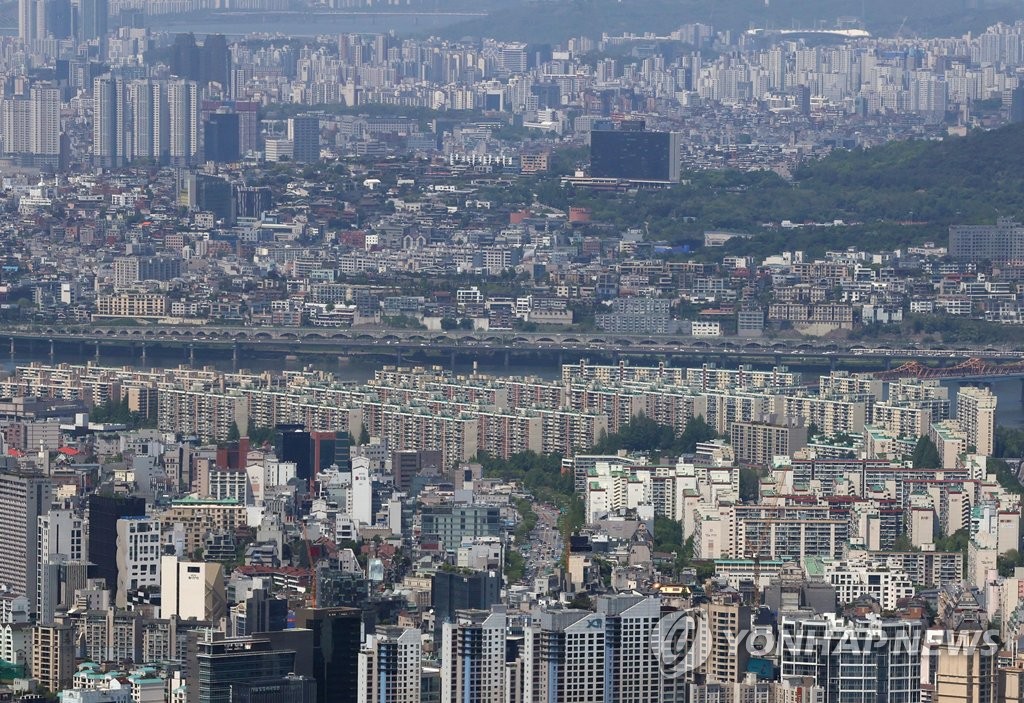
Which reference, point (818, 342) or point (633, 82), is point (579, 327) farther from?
point (633, 82)

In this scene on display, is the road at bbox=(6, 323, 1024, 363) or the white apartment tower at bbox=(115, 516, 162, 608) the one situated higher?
the white apartment tower at bbox=(115, 516, 162, 608)

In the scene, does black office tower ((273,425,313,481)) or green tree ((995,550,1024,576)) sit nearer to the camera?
green tree ((995,550,1024,576))

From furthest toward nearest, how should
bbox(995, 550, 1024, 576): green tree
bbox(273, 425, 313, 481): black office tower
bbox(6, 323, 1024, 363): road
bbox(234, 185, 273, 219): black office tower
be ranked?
1. bbox(234, 185, 273, 219): black office tower
2. bbox(6, 323, 1024, 363): road
3. bbox(273, 425, 313, 481): black office tower
4. bbox(995, 550, 1024, 576): green tree

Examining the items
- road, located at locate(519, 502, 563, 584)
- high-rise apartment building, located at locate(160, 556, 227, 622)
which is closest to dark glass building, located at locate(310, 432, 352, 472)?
road, located at locate(519, 502, 563, 584)

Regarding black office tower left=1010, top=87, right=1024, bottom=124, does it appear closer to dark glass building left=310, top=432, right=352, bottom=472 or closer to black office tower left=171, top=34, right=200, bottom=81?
black office tower left=171, top=34, right=200, bottom=81

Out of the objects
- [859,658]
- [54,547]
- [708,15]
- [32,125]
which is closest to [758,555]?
[54,547]
